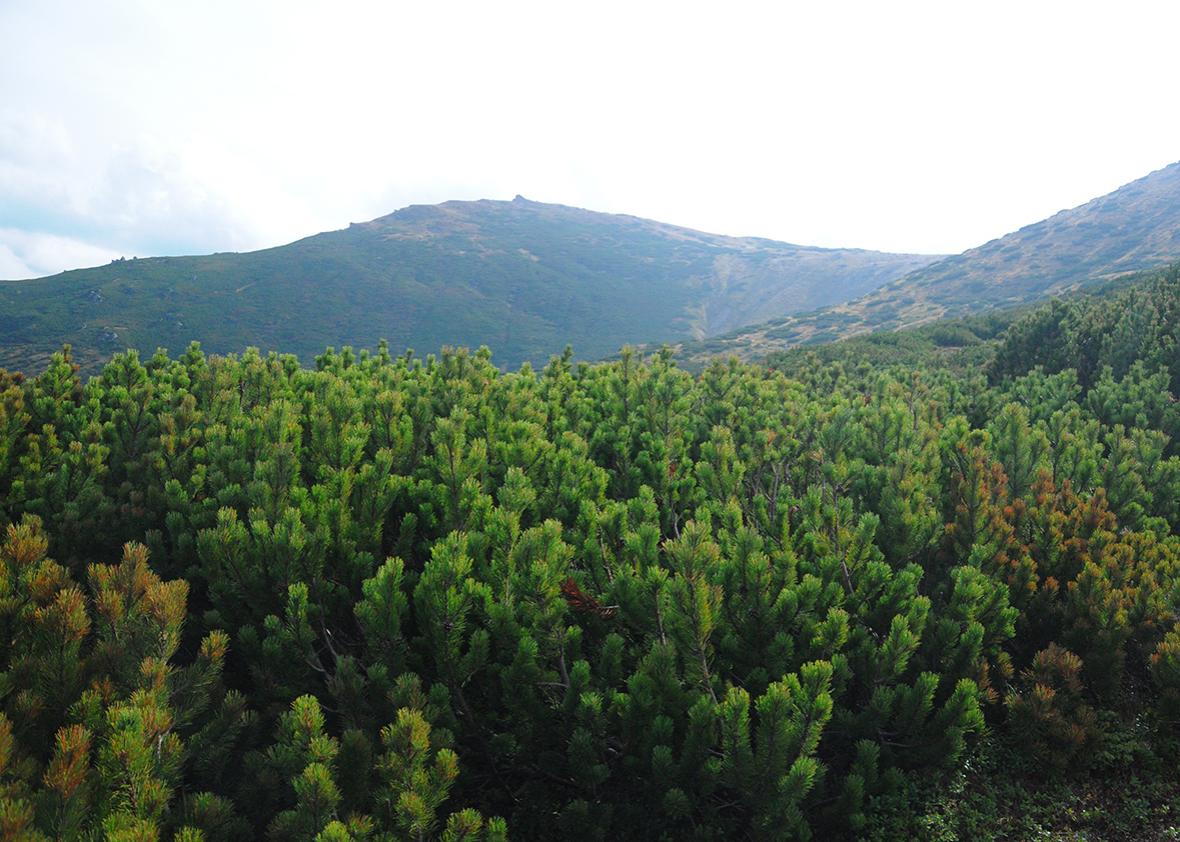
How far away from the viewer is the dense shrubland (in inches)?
93.9

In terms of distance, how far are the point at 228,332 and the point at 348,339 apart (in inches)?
470

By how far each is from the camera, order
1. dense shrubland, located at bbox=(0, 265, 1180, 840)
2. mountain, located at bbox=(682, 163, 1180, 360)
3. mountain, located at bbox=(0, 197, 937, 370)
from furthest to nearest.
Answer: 1. mountain, located at bbox=(0, 197, 937, 370)
2. mountain, located at bbox=(682, 163, 1180, 360)
3. dense shrubland, located at bbox=(0, 265, 1180, 840)

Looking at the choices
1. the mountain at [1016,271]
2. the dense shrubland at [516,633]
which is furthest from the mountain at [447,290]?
the dense shrubland at [516,633]

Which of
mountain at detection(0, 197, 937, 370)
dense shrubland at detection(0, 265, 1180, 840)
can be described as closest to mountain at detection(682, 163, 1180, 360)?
mountain at detection(0, 197, 937, 370)

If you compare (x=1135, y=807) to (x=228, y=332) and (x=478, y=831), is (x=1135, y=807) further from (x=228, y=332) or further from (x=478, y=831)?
(x=228, y=332)

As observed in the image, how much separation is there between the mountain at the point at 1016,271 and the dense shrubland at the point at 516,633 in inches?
1437

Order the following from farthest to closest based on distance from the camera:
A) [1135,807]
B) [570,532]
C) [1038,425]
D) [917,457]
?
[1038,425] < [917,457] < [570,532] < [1135,807]

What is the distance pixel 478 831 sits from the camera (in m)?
2.40

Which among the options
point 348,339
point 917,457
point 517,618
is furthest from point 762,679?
point 348,339

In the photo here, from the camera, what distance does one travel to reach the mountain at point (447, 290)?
62656mm

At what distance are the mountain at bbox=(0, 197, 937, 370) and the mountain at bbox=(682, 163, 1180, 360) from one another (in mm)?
26906

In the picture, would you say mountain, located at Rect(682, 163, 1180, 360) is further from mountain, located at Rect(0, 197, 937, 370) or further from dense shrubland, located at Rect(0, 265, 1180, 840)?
dense shrubland, located at Rect(0, 265, 1180, 840)

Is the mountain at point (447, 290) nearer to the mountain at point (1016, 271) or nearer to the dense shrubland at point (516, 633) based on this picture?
the mountain at point (1016, 271)

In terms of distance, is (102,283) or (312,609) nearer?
(312,609)
